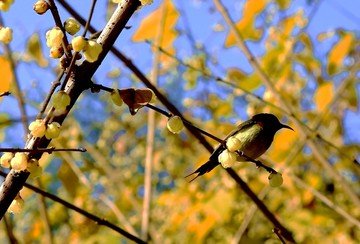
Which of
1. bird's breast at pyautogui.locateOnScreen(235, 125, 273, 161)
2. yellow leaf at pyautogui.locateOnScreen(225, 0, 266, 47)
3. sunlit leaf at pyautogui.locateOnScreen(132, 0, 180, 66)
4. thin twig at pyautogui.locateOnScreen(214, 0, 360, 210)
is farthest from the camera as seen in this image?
yellow leaf at pyautogui.locateOnScreen(225, 0, 266, 47)

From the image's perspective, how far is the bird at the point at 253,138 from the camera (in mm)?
612

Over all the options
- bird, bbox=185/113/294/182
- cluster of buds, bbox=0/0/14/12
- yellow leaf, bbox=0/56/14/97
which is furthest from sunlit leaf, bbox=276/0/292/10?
cluster of buds, bbox=0/0/14/12

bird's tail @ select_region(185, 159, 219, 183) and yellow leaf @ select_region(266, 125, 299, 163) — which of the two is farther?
yellow leaf @ select_region(266, 125, 299, 163)

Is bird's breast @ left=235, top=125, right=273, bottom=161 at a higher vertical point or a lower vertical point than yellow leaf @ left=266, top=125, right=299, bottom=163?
lower

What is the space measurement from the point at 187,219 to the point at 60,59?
154cm

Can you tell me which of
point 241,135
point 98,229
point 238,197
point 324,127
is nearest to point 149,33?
point 241,135

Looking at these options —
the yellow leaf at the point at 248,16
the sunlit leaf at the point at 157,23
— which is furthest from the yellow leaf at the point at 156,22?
the yellow leaf at the point at 248,16

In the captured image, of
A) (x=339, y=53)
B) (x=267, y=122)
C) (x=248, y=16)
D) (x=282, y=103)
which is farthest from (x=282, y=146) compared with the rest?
(x=267, y=122)

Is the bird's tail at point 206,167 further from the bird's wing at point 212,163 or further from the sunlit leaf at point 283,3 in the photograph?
the sunlit leaf at point 283,3

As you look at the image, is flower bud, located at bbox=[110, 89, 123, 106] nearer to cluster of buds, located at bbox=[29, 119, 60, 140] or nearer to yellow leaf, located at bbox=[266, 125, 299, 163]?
cluster of buds, located at bbox=[29, 119, 60, 140]

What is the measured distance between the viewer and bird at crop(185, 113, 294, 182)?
61 centimetres

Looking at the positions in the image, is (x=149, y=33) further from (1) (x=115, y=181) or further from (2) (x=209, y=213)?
(2) (x=209, y=213)

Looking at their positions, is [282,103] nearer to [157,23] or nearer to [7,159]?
[157,23]

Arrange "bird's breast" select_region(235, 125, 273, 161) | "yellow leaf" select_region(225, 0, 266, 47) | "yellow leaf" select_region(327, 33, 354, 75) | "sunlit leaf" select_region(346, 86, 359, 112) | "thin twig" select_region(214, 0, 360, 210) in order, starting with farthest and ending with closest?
"sunlit leaf" select_region(346, 86, 359, 112), "yellow leaf" select_region(327, 33, 354, 75), "yellow leaf" select_region(225, 0, 266, 47), "thin twig" select_region(214, 0, 360, 210), "bird's breast" select_region(235, 125, 273, 161)
